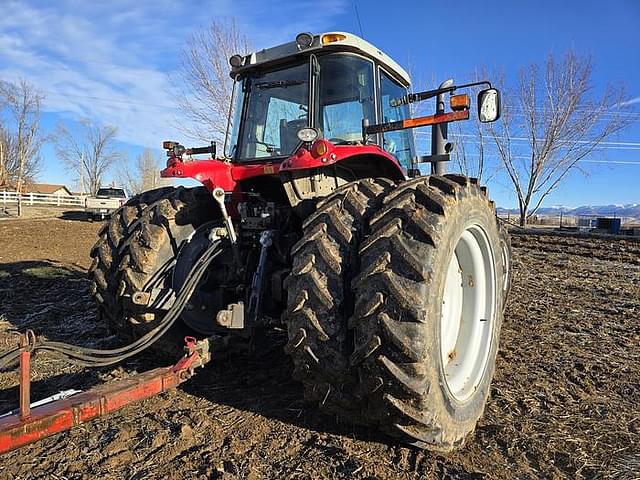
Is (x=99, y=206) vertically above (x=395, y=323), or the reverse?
(x=99, y=206)

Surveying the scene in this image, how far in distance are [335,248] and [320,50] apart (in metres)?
1.86

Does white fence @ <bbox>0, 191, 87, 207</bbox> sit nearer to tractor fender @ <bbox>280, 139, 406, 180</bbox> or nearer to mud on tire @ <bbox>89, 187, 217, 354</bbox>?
mud on tire @ <bbox>89, 187, 217, 354</bbox>

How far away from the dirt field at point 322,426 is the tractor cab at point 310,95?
189 centimetres

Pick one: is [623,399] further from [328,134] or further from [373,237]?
[328,134]

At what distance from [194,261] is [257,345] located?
77cm

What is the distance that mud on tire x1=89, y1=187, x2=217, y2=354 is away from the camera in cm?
350

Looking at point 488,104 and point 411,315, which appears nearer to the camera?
point 411,315

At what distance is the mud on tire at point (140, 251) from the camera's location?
3500 mm

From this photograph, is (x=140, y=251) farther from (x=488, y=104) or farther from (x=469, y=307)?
(x=488, y=104)

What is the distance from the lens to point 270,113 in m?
4.33

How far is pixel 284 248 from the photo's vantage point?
365 cm

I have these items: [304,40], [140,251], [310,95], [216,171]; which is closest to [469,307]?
[310,95]

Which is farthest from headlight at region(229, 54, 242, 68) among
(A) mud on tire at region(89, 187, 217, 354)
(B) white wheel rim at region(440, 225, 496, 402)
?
(B) white wheel rim at region(440, 225, 496, 402)

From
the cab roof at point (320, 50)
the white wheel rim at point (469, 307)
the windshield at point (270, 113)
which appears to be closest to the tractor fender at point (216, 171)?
the windshield at point (270, 113)
